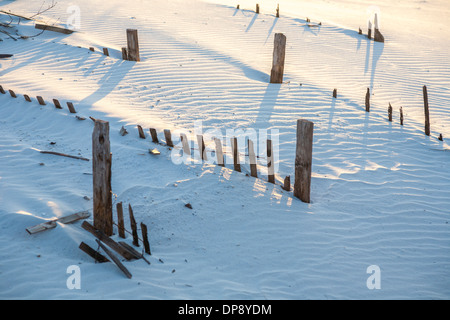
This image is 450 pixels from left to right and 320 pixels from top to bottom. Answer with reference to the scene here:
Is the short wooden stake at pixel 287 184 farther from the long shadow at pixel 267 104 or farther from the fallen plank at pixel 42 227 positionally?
the fallen plank at pixel 42 227

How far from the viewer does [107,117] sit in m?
7.66

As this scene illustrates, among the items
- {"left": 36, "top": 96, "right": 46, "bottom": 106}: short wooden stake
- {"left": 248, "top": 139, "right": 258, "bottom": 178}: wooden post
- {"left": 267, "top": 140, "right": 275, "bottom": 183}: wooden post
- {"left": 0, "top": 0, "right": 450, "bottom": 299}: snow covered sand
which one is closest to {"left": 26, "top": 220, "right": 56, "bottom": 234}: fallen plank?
{"left": 0, "top": 0, "right": 450, "bottom": 299}: snow covered sand

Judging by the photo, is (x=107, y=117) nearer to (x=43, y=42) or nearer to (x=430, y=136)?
(x=43, y=42)

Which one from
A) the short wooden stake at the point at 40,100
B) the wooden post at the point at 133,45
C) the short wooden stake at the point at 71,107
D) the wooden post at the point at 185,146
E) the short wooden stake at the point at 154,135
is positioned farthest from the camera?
the wooden post at the point at 133,45

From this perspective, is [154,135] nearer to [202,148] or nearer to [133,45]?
[202,148]

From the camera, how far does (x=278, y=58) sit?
384 inches

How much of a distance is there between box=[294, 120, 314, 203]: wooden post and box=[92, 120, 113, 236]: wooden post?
2689 millimetres

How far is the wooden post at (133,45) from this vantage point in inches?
401

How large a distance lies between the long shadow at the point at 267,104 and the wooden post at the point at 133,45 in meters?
3.66

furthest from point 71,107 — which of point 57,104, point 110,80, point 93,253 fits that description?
point 93,253

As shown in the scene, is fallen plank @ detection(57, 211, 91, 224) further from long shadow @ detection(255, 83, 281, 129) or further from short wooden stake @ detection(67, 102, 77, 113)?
long shadow @ detection(255, 83, 281, 129)

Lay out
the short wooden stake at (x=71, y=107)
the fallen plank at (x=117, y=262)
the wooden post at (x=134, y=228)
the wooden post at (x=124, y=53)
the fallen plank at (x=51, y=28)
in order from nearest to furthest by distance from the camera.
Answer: the fallen plank at (x=117, y=262) < the wooden post at (x=134, y=228) < the short wooden stake at (x=71, y=107) < the wooden post at (x=124, y=53) < the fallen plank at (x=51, y=28)

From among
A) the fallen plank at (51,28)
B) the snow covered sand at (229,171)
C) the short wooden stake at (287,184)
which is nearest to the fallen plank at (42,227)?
the snow covered sand at (229,171)

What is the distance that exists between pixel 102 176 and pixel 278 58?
21.8ft
